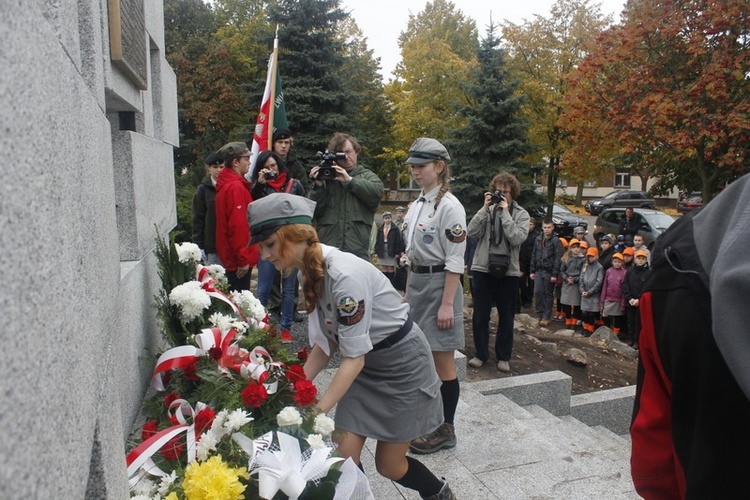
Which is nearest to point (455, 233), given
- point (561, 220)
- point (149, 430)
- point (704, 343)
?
point (149, 430)

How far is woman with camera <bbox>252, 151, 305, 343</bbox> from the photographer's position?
20.1 ft

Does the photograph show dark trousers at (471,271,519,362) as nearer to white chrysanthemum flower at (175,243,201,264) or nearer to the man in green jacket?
the man in green jacket

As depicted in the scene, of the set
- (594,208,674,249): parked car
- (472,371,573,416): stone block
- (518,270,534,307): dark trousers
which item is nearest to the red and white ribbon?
(472,371,573,416): stone block

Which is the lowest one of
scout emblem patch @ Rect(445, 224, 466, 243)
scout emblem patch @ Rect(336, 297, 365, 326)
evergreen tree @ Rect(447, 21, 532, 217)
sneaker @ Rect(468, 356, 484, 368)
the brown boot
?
sneaker @ Rect(468, 356, 484, 368)

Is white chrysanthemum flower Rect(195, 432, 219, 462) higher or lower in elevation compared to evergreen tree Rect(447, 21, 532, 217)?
lower

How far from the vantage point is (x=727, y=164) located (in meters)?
14.7

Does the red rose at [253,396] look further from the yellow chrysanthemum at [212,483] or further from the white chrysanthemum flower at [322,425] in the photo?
the yellow chrysanthemum at [212,483]

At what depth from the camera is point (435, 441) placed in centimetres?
418

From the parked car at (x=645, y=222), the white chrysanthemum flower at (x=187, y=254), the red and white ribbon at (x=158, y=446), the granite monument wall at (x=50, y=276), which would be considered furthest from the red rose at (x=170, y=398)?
the parked car at (x=645, y=222)

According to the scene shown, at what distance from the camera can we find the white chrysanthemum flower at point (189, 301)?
10.8 feet

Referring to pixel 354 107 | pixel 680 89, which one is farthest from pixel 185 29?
pixel 680 89

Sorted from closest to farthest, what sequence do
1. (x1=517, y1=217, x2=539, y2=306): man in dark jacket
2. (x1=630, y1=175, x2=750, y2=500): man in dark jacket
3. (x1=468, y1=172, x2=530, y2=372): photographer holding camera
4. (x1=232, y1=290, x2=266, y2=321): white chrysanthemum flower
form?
(x1=630, y1=175, x2=750, y2=500): man in dark jacket, (x1=232, y1=290, x2=266, y2=321): white chrysanthemum flower, (x1=468, y1=172, x2=530, y2=372): photographer holding camera, (x1=517, y1=217, x2=539, y2=306): man in dark jacket

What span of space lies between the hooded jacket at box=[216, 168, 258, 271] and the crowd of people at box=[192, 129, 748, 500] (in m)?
0.01

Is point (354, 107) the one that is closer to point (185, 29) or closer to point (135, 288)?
point (185, 29)
